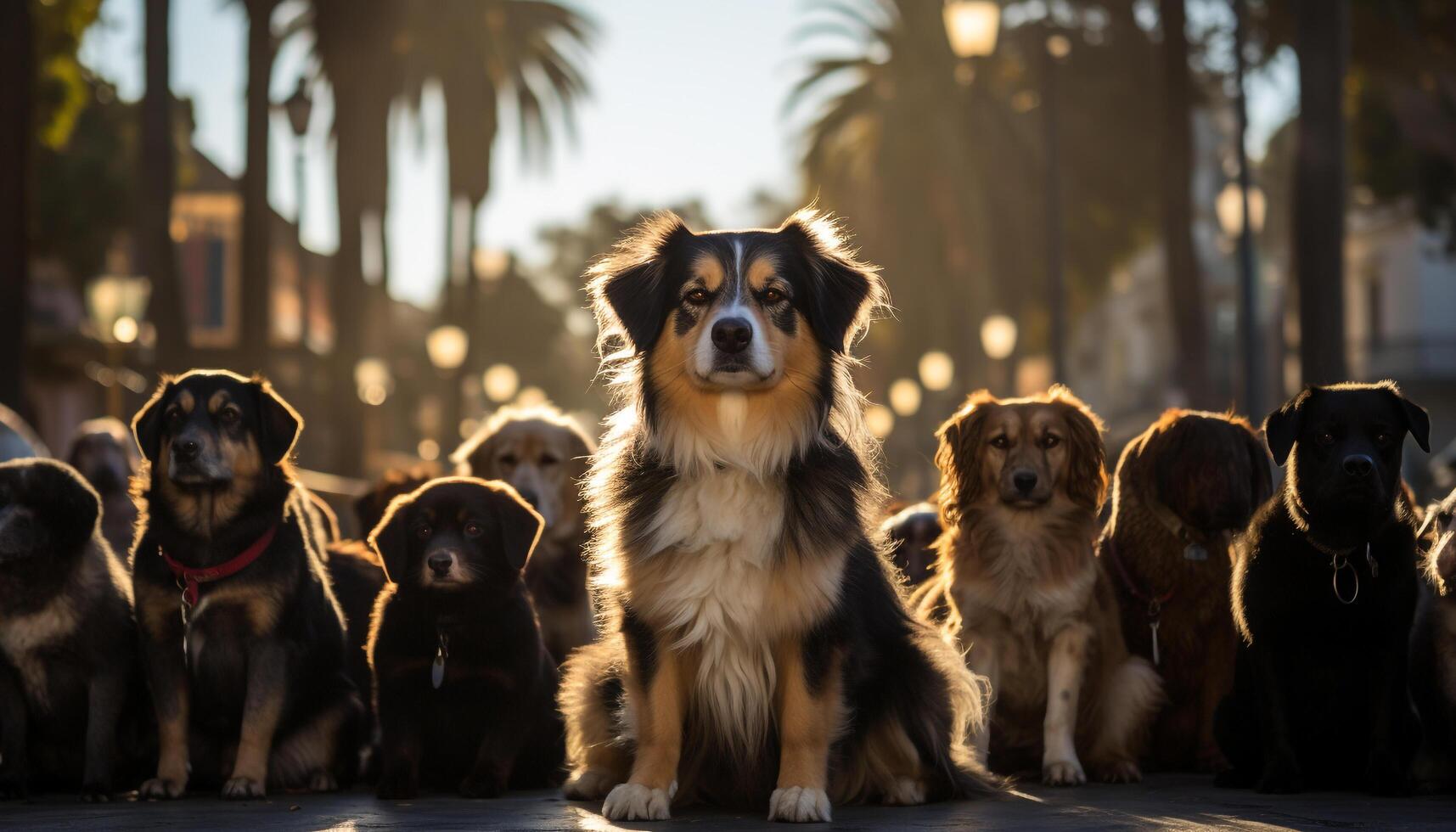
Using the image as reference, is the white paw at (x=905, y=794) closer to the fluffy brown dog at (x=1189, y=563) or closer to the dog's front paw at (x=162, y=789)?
the fluffy brown dog at (x=1189, y=563)

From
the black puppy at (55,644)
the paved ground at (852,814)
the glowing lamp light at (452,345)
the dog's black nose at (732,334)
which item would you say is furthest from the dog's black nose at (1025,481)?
the glowing lamp light at (452,345)

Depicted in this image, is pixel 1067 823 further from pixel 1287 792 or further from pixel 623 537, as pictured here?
pixel 623 537

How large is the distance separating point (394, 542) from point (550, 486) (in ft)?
9.01

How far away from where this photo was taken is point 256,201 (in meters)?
23.2

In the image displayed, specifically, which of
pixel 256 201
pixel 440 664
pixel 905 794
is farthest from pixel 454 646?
pixel 256 201

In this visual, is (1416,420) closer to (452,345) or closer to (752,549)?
(752,549)

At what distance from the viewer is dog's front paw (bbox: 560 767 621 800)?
7.50 meters

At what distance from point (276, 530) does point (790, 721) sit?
2522mm

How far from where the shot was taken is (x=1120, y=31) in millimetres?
37688

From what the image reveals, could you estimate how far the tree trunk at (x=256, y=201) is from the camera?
74.4 ft

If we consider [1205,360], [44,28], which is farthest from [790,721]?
[44,28]

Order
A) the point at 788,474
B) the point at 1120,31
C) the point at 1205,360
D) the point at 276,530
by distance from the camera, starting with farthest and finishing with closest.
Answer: the point at 1120,31
the point at 1205,360
the point at 276,530
the point at 788,474

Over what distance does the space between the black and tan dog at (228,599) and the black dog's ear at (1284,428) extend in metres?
4.04

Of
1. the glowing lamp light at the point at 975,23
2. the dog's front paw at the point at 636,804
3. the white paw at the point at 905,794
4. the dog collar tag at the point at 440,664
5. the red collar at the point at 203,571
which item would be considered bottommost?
the white paw at the point at 905,794
